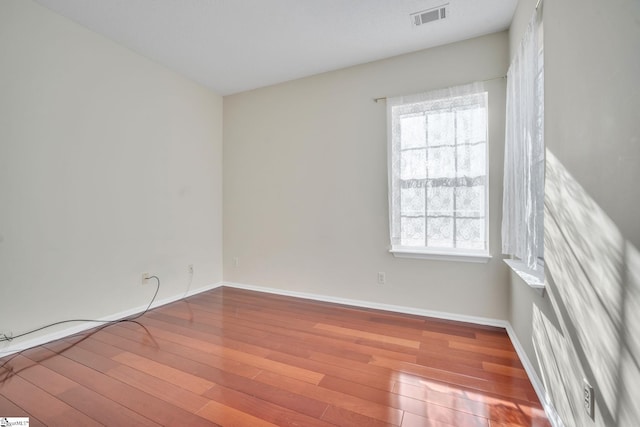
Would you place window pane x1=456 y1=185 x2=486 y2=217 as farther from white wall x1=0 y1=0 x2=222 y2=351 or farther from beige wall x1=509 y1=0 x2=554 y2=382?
white wall x1=0 y1=0 x2=222 y2=351

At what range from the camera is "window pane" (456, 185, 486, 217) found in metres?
2.68

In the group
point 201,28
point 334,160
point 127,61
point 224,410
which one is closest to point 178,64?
point 127,61

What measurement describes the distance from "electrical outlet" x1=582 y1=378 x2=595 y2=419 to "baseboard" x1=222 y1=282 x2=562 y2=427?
396mm

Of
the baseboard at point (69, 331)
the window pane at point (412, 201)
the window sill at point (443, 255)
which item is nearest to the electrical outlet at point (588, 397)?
the window sill at point (443, 255)

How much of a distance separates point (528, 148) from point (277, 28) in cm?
233

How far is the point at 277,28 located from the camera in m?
2.61

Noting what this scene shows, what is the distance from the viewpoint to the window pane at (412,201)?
2.89 meters

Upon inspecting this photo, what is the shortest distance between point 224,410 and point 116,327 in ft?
5.89

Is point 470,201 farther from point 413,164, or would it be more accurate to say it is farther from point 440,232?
point 413,164

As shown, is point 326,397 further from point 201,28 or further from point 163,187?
point 201,28

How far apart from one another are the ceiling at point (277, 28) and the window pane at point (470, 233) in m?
1.80

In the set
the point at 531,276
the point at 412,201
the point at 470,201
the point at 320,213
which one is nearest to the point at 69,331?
the point at 320,213

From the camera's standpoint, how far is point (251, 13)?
2.40 m

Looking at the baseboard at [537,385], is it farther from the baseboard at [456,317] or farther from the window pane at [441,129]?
the window pane at [441,129]
